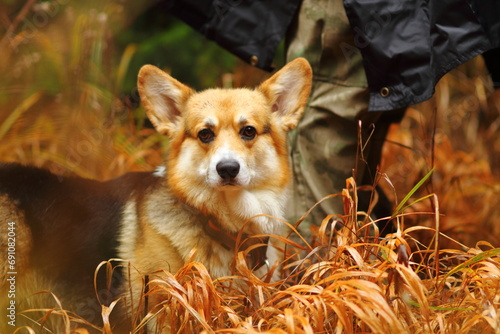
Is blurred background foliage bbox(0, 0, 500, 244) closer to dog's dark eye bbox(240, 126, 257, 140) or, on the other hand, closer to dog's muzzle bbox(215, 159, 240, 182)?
dog's dark eye bbox(240, 126, 257, 140)

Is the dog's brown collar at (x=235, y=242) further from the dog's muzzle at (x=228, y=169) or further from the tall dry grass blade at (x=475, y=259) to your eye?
the tall dry grass blade at (x=475, y=259)

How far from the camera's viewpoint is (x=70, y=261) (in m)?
2.44

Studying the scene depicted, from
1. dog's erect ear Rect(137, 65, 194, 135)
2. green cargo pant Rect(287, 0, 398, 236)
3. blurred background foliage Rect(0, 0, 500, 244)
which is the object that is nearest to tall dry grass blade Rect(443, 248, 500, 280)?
blurred background foliage Rect(0, 0, 500, 244)

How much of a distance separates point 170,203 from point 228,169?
43 centimetres

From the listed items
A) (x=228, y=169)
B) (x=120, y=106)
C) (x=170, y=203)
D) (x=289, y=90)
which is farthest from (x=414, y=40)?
(x=120, y=106)

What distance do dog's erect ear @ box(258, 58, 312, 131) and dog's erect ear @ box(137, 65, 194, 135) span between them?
47 cm

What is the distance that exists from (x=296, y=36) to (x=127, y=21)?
238cm

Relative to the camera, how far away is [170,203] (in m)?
2.56

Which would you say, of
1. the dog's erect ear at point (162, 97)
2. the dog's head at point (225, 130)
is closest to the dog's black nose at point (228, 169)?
the dog's head at point (225, 130)

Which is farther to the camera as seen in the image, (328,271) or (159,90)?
(159,90)

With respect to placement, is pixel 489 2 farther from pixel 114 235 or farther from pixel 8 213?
pixel 8 213

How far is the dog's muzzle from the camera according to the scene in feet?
7.66

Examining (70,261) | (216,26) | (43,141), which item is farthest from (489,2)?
(43,141)

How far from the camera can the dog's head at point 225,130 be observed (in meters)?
2.45
